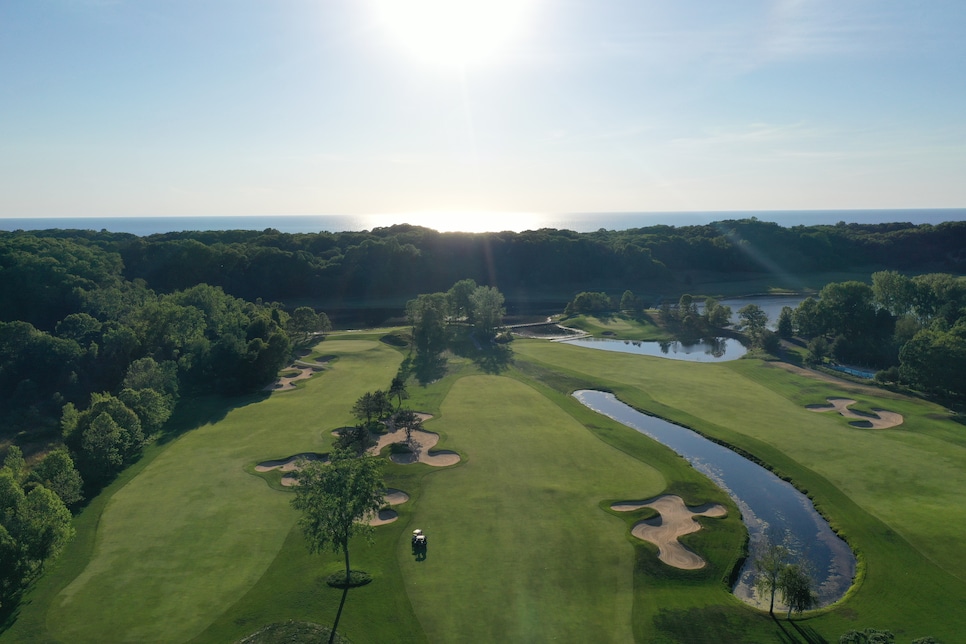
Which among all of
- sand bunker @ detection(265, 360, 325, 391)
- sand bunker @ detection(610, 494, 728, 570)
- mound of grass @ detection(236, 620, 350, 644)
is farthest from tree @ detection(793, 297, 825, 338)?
mound of grass @ detection(236, 620, 350, 644)

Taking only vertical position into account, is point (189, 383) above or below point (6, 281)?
below

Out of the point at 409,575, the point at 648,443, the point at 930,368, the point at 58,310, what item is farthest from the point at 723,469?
the point at 58,310

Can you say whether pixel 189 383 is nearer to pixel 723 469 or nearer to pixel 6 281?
pixel 6 281

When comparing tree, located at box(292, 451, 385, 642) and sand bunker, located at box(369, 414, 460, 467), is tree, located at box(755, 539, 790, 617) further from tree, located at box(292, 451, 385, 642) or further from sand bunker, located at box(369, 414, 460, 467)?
sand bunker, located at box(369, 414, 460, 467)

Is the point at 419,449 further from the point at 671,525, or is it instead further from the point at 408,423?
the point at 671,525

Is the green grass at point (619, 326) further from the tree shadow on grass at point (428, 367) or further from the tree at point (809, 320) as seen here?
the tree shadow on grass at point (428, 367)
